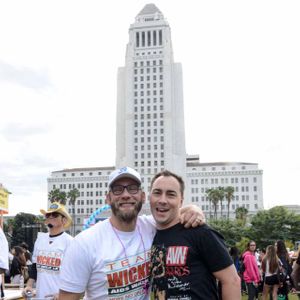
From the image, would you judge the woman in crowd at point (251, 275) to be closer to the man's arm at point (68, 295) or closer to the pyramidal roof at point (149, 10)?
the man's arm at point (68, 295)

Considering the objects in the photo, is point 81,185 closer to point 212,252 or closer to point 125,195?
point 125,195

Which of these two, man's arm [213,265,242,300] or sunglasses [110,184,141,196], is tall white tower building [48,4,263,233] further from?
man's arm [213,265,242,300]

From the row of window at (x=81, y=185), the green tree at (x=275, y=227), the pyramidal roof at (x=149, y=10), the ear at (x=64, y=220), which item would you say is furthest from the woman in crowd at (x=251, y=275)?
the pyramidal roof at (x=149, y=10)

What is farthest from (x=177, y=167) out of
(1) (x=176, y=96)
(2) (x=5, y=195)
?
(2) (x=5, y=195)

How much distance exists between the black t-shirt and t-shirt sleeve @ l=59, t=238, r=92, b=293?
47 centimetres

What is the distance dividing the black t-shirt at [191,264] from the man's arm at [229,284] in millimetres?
40

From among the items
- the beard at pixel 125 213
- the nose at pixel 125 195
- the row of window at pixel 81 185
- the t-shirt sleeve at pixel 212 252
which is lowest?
the t-shirt sleeve at pixel 212 252

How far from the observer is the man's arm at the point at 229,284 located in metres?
2.77

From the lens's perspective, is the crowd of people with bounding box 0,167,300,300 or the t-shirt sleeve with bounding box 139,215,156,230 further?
the t-shirt sleeve with bounding box 139,215,156,230

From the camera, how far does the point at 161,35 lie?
4321 inches

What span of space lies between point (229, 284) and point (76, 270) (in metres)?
1.01

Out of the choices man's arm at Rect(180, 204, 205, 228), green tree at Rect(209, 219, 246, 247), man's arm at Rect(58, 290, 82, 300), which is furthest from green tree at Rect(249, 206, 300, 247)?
man's arm at Rect(58, 290, 82, 300)

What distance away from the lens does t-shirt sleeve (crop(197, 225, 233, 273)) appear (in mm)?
2770

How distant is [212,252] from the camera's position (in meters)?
2.77
